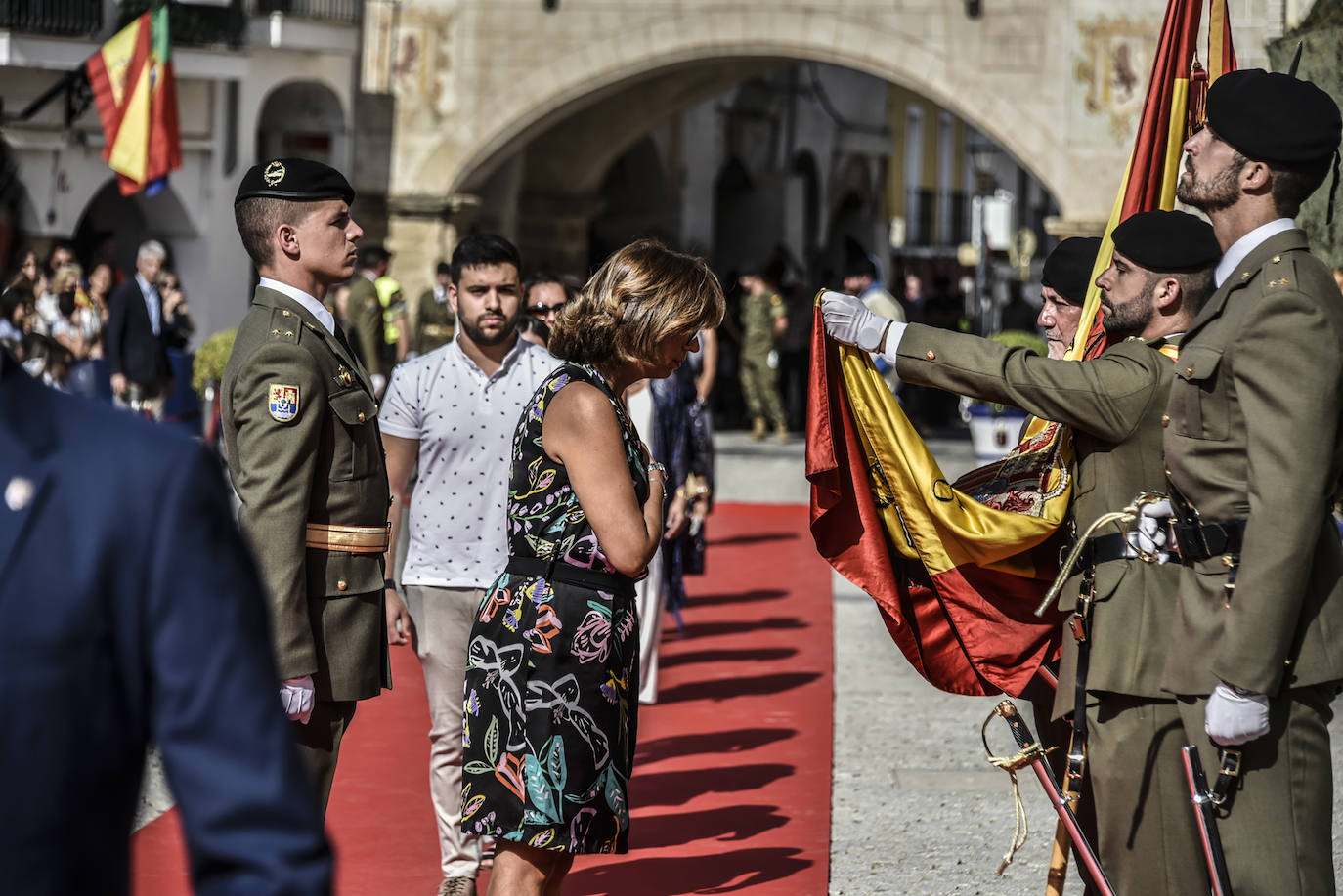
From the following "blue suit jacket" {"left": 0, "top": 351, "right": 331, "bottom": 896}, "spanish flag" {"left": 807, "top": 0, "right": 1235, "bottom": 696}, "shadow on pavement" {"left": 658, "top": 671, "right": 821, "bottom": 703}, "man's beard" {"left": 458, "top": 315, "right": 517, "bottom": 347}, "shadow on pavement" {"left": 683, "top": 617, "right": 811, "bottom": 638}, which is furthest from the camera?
"shadow on pavement" {"left": 683, "top": 617, "right": 811, "bottom": 638}

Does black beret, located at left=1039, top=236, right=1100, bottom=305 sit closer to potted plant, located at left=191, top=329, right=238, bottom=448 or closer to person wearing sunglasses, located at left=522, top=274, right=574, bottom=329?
person wearing sunglasses, located at left=522, top=274, right=574, bottom=329

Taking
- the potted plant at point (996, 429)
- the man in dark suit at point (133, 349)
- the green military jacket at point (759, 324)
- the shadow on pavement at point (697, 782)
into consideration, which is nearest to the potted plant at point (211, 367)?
the man in dark suit at point (133, 349)

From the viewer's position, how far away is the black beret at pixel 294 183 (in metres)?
4.13

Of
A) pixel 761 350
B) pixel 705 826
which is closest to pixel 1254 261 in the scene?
pixel 705 826

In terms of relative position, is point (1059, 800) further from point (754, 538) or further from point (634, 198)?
point (634, 198)

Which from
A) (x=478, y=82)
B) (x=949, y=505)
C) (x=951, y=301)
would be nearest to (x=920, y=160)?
(x=951, y=301)

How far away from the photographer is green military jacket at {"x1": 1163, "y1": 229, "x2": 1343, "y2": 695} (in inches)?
129

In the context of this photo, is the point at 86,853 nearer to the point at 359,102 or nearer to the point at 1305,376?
the point at 1305,376

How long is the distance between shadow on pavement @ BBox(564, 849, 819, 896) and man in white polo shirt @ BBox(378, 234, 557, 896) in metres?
0.49

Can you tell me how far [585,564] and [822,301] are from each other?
0.80 meters

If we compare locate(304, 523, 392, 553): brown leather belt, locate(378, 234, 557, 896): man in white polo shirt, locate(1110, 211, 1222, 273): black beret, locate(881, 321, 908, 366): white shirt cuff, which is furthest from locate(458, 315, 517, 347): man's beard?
locate(1110, 211, 1222, 273): black beret

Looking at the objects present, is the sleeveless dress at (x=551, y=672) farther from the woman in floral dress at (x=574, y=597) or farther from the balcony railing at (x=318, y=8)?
the balcony railing at (x=318, y=8)

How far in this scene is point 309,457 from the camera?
13.1 ft

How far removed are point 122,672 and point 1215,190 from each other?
248 cm
